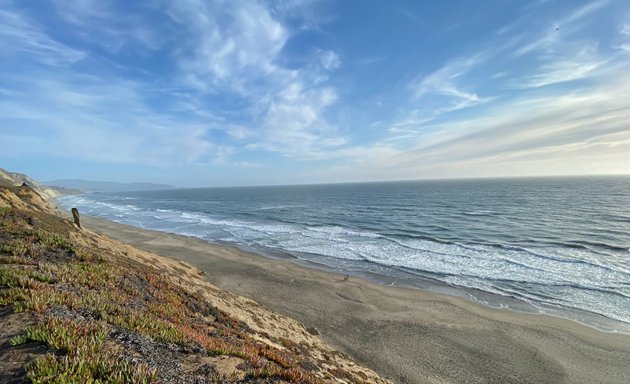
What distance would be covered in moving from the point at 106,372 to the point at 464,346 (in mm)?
15701

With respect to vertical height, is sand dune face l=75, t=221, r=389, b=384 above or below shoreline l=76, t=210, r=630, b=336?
above

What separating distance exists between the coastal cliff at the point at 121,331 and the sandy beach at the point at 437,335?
9.53ft

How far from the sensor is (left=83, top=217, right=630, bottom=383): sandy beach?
41.3 feet

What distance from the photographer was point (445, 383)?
11898 mm

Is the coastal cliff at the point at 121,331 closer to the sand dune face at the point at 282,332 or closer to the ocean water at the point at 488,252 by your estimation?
the sand dune face at the point at 282,332

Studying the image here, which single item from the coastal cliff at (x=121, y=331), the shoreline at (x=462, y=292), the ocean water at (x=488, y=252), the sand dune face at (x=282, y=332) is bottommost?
the shoreline at (x=462, y=292)

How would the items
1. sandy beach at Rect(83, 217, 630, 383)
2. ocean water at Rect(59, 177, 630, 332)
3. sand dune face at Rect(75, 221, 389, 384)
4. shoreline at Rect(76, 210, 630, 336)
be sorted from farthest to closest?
ocean water at Rect(59, 177, 630, 332) < shoreline at Rect(76, 210, 630, 336) < sandy beach at Rect(83, 217, 630, 383) < sand dune face at Rect(75, 221, 389, 384)

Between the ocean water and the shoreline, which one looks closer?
the shoreline

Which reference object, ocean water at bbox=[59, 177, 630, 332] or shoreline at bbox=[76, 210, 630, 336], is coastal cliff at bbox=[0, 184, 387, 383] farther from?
ocean water at bbox=[59, 177, 630, 332]

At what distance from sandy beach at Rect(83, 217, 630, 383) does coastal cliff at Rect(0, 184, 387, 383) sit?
9.53 feet

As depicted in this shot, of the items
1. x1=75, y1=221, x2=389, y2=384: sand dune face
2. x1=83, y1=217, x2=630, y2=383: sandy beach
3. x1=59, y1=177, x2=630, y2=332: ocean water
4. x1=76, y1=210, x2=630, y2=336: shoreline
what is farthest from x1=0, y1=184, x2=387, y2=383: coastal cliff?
x1=59, y1=177, x2=630, y2=332: ocean water

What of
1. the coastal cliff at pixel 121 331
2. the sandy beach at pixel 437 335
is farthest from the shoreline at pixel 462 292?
the coastal cliff at pixel 121 331

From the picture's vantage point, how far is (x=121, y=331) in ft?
20.0

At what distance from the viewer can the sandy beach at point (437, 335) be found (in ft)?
41.3
